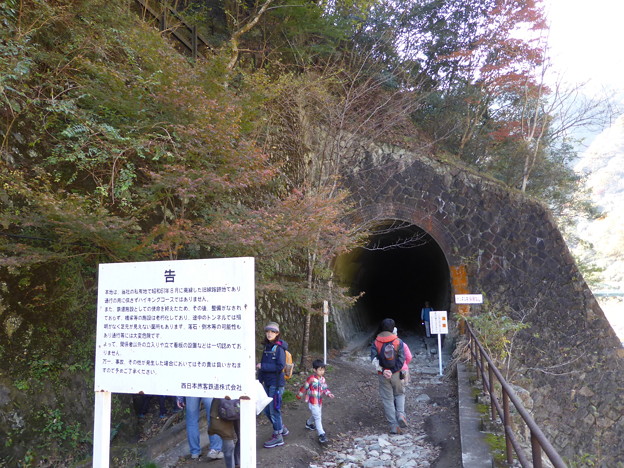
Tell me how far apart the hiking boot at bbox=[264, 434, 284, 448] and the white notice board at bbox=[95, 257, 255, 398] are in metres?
2.55

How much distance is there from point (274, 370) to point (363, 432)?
203 centimetres

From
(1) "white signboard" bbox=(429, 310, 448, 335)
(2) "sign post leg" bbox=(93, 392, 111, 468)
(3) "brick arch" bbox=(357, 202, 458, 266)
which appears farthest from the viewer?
(3) "brick arch" bbox=(357, 202, 458, 266)

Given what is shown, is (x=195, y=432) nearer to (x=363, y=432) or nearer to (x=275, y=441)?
(x=275, y=441)

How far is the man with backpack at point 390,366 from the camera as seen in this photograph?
5.71 m

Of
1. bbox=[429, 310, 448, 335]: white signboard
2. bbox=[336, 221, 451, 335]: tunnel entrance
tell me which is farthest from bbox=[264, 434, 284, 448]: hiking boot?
bbox=[336, 221, 451, 335]: tunnel entrance

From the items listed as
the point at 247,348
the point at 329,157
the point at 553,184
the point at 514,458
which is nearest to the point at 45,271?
the point at 247,348

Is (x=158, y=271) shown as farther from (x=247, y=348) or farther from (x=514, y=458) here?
(x=514, y=458)

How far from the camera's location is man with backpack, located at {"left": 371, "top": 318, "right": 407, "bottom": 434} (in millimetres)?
5707

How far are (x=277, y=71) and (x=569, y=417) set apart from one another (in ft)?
37.9

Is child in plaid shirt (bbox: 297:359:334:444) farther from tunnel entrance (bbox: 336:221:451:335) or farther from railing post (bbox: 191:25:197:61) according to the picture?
railing post (bbox: 191:25:197:61)

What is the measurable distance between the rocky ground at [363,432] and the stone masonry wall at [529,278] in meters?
3.43

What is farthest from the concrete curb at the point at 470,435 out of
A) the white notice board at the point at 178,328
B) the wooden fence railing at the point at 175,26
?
the wooden fence railing at the point at 175,26

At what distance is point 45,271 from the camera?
4934 millimetres

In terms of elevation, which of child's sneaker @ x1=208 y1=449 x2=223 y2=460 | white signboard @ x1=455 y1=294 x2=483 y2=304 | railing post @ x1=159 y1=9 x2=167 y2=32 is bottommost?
child's sneaker @ x1=208 y1=449 x2=223 y2=460
